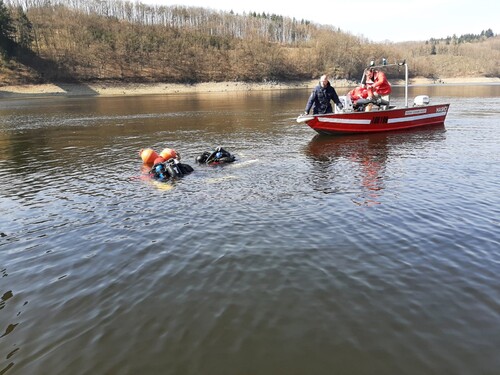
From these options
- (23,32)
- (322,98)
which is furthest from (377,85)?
(23,32)

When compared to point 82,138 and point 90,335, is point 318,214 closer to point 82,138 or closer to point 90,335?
point 90,335

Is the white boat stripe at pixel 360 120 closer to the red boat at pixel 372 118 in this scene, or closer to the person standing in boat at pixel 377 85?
the red boat at pixel 372 118

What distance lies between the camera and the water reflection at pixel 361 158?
1264 centimetres

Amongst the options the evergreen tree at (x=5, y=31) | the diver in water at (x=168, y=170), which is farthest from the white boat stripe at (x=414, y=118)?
the evergreen tree at (x=5, y=31)

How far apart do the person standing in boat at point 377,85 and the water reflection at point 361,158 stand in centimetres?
239

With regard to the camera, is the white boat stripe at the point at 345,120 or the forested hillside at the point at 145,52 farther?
the forested hillside at the point at 145,52

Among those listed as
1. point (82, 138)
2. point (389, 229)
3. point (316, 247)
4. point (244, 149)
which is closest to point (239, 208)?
point (316, 247)

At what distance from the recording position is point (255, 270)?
7.38 meters

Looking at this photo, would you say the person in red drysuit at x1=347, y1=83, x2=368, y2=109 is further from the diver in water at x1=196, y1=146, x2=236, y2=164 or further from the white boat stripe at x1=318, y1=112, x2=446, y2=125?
the diver in water at x1=196, y1=146, x2=236, y2=164

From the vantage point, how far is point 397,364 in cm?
488

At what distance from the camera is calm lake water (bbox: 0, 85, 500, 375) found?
520 cm

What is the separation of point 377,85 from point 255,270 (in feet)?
62.2

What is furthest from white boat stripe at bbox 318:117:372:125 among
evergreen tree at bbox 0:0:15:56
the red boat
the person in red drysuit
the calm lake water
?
evergreen tree at bbox 0:0:15:56

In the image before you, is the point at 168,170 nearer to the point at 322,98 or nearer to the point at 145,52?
the point at 322,98
